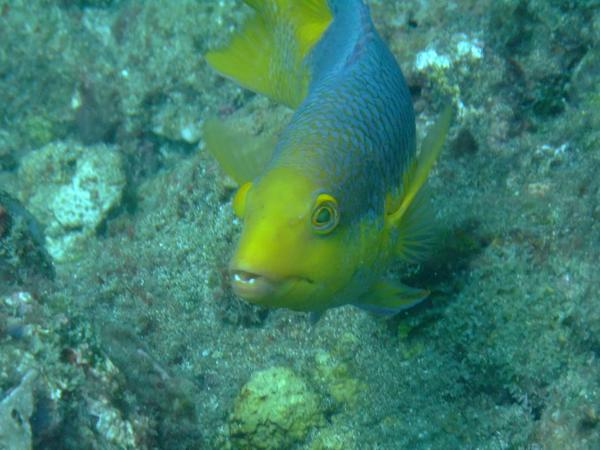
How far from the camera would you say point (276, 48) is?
3562 millimetres

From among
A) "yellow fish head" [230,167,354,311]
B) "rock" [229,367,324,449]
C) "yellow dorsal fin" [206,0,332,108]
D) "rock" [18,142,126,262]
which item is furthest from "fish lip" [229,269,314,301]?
"rock" [18,142,126,262]

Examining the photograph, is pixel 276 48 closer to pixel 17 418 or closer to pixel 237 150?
pixel 237 150

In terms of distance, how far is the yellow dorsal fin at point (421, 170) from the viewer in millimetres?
2732

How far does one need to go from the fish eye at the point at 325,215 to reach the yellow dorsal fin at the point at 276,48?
1.36m

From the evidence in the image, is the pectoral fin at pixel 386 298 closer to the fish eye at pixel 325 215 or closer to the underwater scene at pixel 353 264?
the underwater scene at pixel 353 264

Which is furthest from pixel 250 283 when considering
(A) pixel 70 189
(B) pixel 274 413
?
(A) pixel 70 189

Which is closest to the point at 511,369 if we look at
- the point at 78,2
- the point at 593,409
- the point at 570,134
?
the point at 593,409

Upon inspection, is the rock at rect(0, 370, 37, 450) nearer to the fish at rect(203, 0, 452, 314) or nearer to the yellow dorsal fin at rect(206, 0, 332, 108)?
the fish at rect(203, 0, 452, 314)

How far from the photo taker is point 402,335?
13.6ft

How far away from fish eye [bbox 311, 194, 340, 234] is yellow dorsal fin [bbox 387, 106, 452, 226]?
1.86 ft

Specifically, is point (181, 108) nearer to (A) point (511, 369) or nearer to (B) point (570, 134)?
(B) point (570, 134)

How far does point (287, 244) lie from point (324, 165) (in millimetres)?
403

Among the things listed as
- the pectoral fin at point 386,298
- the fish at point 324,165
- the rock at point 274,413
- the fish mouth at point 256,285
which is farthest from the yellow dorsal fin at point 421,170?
the rock at point 274,413

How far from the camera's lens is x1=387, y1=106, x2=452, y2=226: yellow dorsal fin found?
2.73 m
